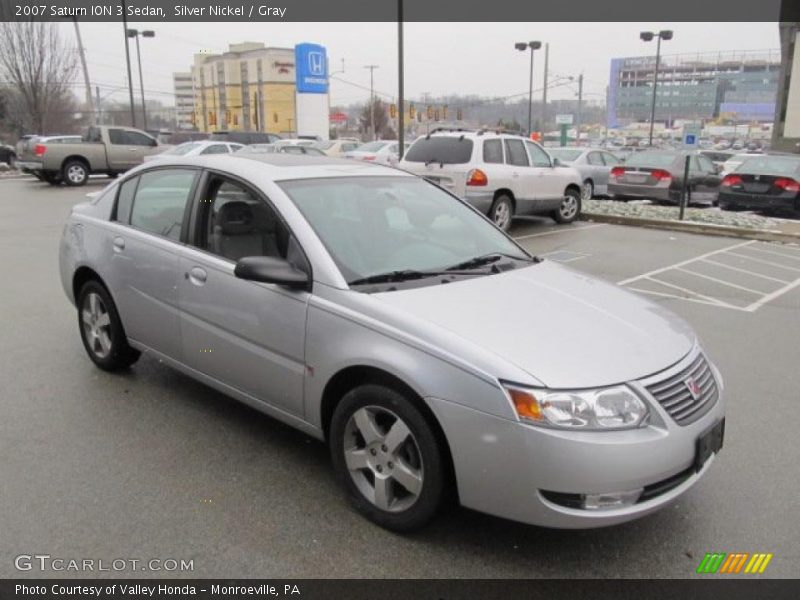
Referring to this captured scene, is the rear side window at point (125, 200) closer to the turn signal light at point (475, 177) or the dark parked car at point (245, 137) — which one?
the turn signal light at point (475, 177)

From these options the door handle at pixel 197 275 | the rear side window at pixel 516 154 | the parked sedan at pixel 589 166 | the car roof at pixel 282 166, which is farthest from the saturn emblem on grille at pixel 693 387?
the parked sedan at pixel 589 166

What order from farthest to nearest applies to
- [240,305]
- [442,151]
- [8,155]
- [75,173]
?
[8,155]
[75,173]
[442,151]
[240,305]

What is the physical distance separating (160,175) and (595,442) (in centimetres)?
337

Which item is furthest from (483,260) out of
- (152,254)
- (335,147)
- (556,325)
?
(335,147)

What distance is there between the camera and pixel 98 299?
15.9 ft

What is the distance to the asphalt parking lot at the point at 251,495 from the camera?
2.88 metres

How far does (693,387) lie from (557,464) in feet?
2.65

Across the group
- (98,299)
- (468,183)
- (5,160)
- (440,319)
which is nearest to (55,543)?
(440,319)

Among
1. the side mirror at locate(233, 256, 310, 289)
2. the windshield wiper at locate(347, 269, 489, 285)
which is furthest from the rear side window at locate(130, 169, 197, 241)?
the windshield wiper at locate(347, 269, 489, 285)

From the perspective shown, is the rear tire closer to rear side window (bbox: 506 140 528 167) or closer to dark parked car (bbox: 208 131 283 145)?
rear side window (bbox: 506 140 528 167)

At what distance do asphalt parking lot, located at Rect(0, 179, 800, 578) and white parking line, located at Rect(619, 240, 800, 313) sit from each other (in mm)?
1960

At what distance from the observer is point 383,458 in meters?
3.03

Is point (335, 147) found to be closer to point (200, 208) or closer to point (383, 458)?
point (200, 208)

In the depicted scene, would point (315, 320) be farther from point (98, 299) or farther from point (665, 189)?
point (665, 189)
